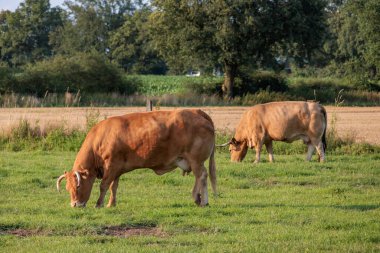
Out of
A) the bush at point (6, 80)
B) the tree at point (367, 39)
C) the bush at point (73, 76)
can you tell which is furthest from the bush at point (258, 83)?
the bush at point (6, 80)

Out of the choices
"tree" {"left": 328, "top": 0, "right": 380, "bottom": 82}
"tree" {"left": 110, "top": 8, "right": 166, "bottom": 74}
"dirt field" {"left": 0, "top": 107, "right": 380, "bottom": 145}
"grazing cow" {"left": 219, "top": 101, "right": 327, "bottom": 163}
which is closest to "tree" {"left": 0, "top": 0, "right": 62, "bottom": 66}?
"tree" {"left": 110, "top": 8, "right": 166, "bottom": 74}

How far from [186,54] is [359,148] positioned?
118ft

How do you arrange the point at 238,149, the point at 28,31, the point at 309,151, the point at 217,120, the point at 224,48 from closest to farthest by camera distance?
1. the point at 309,151
2. the point at 238,149
3. the point at 217,120
4. the point at 224,48
5. the point at 28,31

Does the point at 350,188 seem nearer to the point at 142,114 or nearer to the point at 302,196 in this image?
the point at 302,196

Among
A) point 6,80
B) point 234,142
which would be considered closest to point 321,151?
point 234,142

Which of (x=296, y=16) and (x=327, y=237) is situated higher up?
(x=296, y=16)

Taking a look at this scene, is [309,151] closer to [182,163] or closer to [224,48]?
[182,163]

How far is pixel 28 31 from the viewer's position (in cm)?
12131

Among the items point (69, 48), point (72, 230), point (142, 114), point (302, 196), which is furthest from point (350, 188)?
point (69, 48)

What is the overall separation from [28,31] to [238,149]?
103380 mm

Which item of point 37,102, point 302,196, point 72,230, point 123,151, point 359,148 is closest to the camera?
point 72,230

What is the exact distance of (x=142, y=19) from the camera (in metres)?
112

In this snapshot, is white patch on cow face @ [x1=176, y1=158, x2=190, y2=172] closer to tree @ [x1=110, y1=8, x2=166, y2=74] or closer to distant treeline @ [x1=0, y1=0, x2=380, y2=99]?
distant treeline @ [x1=0, y1=0, x2=380, y2=99]

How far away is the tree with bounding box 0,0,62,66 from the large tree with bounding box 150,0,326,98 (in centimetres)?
5978
